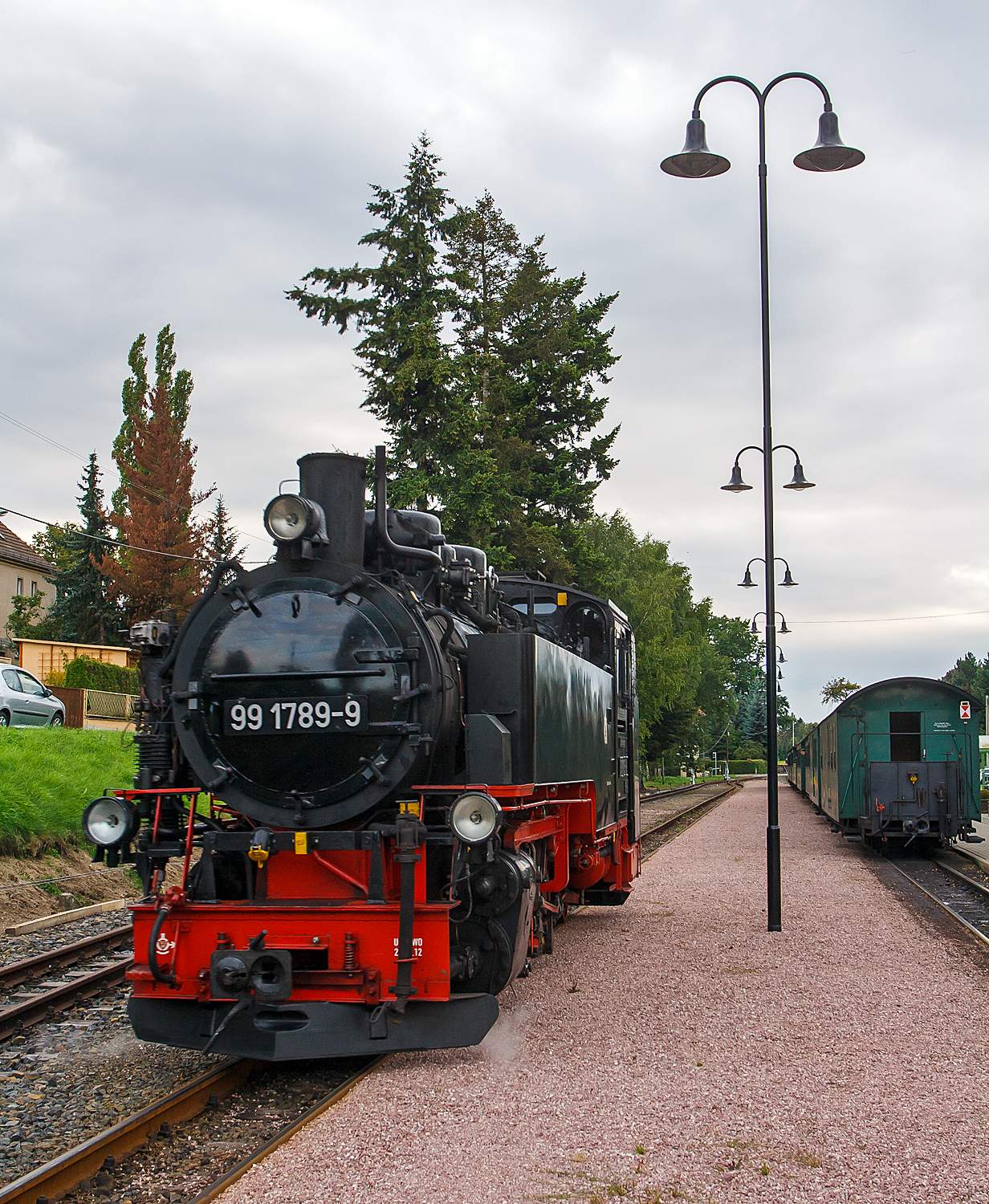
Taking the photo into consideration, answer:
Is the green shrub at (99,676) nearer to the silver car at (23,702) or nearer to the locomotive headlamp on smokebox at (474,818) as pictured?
the silver car at (23,702)

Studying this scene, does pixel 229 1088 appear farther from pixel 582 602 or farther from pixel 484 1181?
pixel 582 602

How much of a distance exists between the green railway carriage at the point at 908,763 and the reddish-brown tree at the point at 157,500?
21.5 metres

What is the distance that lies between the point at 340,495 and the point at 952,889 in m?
11.0

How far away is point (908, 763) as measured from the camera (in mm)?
17438

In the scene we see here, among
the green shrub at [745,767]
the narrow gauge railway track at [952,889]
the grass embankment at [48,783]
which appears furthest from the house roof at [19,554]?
the green shrub at [745,767]

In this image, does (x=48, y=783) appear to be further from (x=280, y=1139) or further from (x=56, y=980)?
(x=280, y=1139)

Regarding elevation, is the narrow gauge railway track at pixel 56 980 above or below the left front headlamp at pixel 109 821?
below

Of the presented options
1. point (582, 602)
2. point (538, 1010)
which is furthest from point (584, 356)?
point (538, 1010)

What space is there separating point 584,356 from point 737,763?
55.7 meters

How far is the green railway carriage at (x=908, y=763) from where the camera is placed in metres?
17.2

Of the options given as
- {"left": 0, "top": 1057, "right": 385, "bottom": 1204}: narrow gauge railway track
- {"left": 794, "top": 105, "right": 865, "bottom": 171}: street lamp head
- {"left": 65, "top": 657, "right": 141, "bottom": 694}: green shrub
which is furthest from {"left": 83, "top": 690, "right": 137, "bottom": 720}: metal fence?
{"left": 0, "top": 1057, "right": 385, "bottom": 1204}: narrow gauge railway track

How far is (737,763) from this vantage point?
8075 cm

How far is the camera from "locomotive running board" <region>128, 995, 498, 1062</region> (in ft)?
16.4

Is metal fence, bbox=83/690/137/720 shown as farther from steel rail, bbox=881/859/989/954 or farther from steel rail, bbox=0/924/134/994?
steel rail, bbox=881/859/989/954
